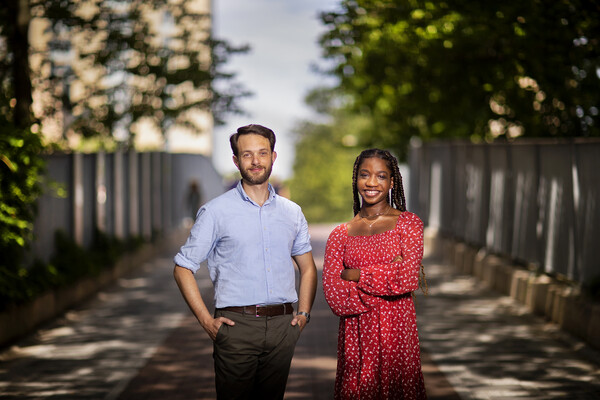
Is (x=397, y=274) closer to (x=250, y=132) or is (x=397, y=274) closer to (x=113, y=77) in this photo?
(x=250, y=132)

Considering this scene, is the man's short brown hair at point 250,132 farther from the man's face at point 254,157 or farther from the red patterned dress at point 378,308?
the red patterned dress at point 378,308

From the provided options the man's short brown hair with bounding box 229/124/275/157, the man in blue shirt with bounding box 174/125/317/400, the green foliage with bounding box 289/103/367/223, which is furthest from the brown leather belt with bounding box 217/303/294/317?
the green foliage with bounding box 289/103/367/223

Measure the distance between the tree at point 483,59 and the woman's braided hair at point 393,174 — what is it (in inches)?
265

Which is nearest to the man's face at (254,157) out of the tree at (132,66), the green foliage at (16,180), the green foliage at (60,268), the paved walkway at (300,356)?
the paved walkway at (300,356)

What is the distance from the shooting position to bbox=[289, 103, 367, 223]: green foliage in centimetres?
9919

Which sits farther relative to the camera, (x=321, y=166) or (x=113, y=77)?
(x=321, y=166)

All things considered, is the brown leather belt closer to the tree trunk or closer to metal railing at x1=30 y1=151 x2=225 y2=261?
metal railing at x1=30 y1=151 x2=225 y2=261

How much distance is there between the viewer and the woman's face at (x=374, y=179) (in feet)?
17.6

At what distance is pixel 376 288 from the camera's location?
525cm

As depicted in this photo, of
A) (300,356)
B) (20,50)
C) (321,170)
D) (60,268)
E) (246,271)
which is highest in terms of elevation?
(20,50)

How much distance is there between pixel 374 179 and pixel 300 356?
15.1ft

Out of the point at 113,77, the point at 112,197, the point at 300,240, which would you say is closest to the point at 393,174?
the point at 300,240

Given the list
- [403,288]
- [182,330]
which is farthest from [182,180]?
[403,288]

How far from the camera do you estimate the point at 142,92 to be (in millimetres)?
20141
